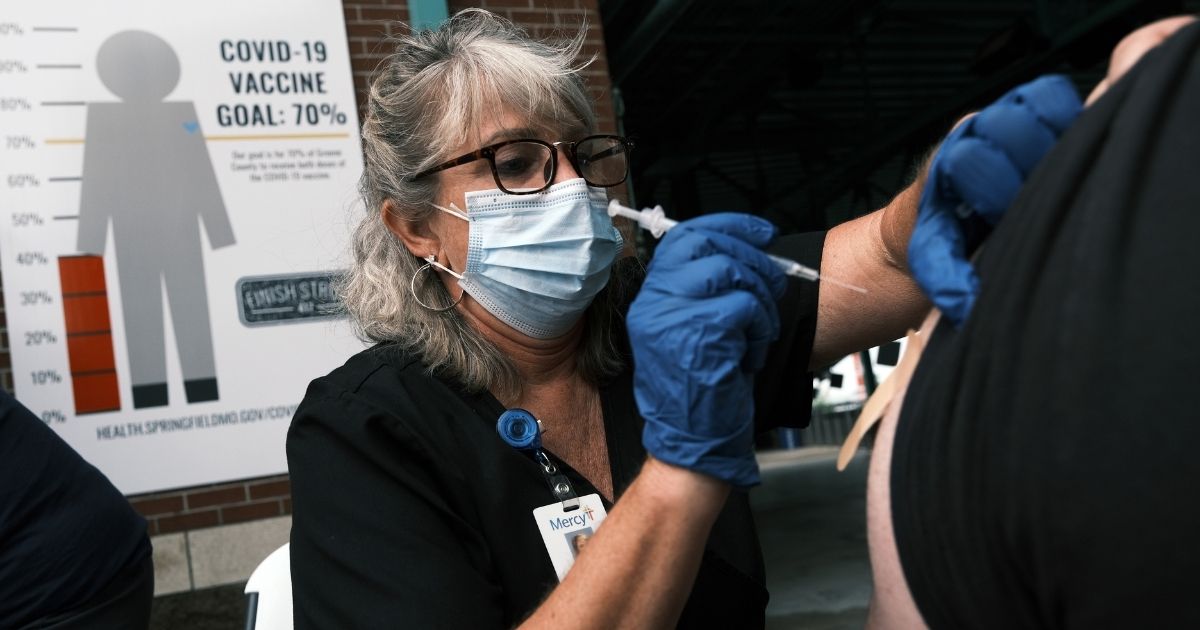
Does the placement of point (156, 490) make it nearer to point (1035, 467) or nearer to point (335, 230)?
point (335, 230)

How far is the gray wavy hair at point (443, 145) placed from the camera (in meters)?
1.67

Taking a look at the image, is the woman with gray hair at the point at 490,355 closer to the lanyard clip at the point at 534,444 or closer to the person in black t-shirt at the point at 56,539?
the lanyard clip at the point at 534,444

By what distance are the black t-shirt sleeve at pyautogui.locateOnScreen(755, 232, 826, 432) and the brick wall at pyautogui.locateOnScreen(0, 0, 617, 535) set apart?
6.48 feet

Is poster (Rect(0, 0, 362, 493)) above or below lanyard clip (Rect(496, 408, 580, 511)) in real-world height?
above

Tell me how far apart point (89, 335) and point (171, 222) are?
501mm

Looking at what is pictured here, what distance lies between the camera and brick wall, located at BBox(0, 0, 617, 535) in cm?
A: 375

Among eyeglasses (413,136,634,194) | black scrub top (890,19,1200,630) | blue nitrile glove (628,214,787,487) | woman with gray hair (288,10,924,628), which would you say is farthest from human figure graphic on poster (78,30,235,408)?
black scrub top (890,19,1200,630)

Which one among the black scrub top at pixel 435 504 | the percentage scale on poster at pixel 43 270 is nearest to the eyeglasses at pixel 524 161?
the black scrub top at pixel 435 504

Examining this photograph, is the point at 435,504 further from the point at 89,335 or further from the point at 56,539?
the point at 89,335

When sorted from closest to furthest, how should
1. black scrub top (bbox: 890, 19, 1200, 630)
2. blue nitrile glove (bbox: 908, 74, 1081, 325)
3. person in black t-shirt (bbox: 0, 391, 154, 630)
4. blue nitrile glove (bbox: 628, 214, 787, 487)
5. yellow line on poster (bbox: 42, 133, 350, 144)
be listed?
black scrub top (bbox: 890, 19, 1200, 630)
blue nitrile glove (bbox: 908, 74, 1081, 325)
blue nitrile glove (bbox: 628, 214, 787, 487)
person in black t-shirt (bbox: 0, 391, 154, 630)
yellow line on poster (bbox: 42, 133, 350, 144)

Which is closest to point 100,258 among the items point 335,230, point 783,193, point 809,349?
point 335,230

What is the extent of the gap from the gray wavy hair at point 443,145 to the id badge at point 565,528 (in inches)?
9.1

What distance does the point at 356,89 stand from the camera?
13.6 ft

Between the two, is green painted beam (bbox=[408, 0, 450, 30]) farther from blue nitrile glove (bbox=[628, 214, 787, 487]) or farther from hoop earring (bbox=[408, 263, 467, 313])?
Result: blue nitrile glove (bbox=[628, 214, 787, 487])
